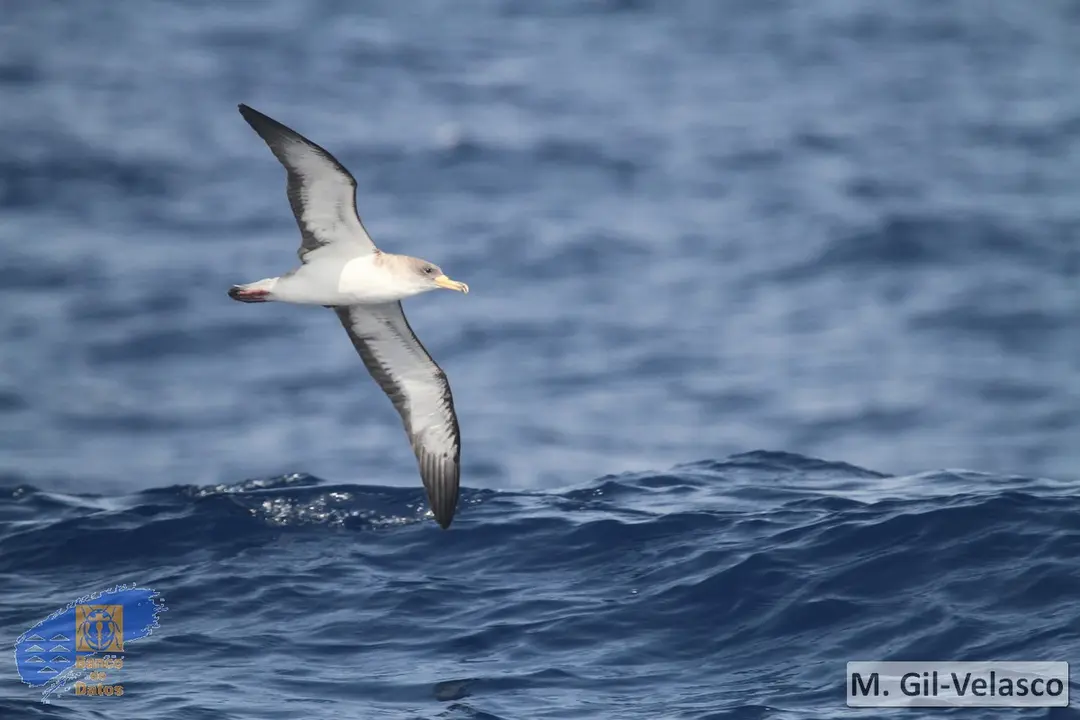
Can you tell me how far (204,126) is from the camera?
3133 centimetres

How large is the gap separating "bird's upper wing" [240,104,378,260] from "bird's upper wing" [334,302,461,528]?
0.96 meters

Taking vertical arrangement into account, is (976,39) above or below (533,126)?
above

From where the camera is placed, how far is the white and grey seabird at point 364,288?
11.7 meters

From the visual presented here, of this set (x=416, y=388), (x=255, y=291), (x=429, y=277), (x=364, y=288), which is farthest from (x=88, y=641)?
(x=429, y=277)

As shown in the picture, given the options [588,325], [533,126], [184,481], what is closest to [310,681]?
[184,481]

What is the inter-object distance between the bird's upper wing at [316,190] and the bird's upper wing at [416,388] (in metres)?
0.96

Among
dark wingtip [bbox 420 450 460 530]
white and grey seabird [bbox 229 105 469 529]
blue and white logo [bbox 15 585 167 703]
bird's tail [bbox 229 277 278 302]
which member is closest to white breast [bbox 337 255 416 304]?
white and grey seabird [bbox 229 105 469 529]

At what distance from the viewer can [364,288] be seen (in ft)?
40.0

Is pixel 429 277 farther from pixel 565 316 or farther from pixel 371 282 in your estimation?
pixel 565 316

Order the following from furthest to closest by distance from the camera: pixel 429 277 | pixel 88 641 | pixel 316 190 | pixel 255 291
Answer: pixel 88 641
pixel 429 277
pixel 255 291
pixel 316 190

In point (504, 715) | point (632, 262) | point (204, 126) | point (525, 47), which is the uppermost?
point (525, 47)

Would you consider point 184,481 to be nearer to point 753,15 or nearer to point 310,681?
point 310,681

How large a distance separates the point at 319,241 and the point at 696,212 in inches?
690

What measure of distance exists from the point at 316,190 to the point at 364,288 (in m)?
0.89
